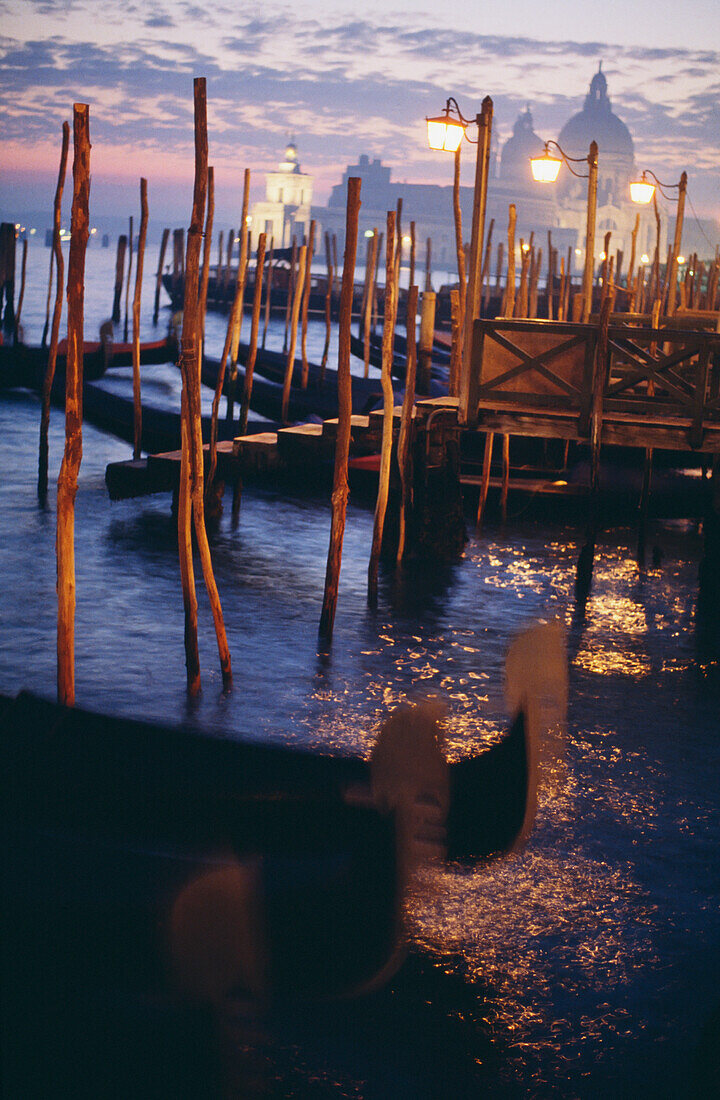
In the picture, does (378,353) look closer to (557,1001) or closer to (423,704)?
(423,704)

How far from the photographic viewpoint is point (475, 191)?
7.34 m

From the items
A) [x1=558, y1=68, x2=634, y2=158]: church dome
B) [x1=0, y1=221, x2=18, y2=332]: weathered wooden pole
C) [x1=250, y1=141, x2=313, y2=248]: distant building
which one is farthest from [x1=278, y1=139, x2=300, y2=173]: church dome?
[x1=0, y1=221, x2=18, y2=332]: weathered wooden pole

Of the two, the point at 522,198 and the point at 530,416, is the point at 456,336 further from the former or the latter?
the point at 522,198

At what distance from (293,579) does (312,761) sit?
4.68 m

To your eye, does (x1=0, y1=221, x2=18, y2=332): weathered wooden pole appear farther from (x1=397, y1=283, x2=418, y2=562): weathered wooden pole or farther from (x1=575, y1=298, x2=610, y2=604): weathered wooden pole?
(x1=575, y1=298, x2=610, y2=604): weathered wooden pole

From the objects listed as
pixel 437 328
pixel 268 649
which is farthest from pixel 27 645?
pixel 437 328

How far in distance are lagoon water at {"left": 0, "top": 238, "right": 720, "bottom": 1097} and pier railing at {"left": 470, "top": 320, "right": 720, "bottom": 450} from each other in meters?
1.25

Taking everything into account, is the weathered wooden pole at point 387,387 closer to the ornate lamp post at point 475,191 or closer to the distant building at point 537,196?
the ornate lamp post at point 475,191

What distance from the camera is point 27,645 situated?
21.1ft

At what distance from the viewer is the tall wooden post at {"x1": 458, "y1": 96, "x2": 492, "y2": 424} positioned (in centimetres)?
751

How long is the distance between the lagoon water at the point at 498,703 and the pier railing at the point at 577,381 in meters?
1.25

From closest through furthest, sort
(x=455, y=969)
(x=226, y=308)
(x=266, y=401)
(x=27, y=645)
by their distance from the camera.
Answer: (x=455, y=969) < (x=27, y=645) < (x=266, y=401) < (x=226, y=308)

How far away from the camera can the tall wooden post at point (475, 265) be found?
7514 millimetres

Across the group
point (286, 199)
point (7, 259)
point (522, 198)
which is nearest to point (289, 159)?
point (286, 199)
